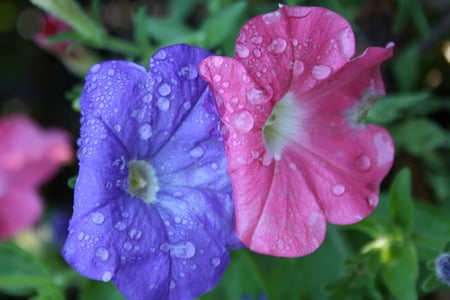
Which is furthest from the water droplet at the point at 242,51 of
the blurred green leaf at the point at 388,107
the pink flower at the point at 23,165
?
the pink flower at the point at 23,165

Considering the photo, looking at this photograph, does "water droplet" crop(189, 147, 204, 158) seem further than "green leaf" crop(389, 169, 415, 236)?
No

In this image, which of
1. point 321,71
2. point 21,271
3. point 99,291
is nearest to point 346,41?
point 321,71

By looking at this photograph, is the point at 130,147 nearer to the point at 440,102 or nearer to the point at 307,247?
the point at 307,247

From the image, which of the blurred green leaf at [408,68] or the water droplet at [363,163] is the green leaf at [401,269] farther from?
the blurred green leaf at [408,68]

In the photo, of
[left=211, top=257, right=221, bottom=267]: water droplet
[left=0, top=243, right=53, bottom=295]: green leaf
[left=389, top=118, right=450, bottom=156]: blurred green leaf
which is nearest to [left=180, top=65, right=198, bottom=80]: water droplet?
[left=211, top=257, right=221, bottom=267]: water droplet

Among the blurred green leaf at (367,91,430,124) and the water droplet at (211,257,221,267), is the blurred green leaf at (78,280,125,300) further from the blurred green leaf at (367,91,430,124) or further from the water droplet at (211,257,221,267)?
the blurred green leaf at (367,91,430,124)

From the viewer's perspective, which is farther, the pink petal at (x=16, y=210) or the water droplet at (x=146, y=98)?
the pink petal at (x=16, y=210)

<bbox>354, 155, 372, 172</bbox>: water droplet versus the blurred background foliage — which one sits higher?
<bbox>354, 155, 372, 172</bbox>: water droplet
